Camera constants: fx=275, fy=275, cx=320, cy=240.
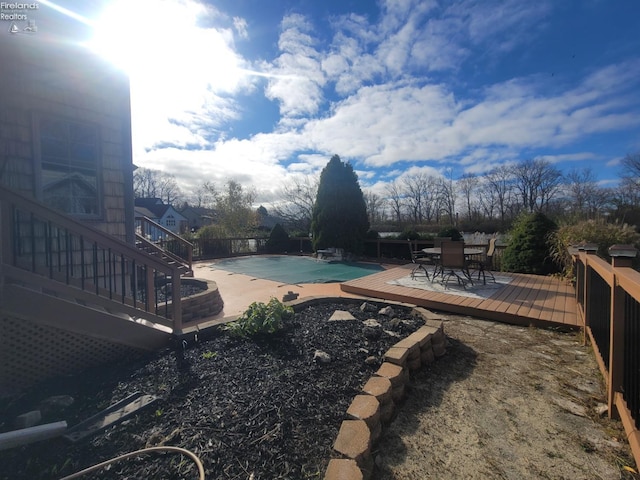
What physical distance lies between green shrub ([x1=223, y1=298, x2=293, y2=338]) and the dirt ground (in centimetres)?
136

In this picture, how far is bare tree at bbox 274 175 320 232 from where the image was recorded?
73.5 ft

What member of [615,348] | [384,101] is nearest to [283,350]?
[615,348]

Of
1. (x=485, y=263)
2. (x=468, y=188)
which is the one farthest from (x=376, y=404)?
(x=468, y=188)

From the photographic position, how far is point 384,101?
788 cm

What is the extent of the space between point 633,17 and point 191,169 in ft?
158

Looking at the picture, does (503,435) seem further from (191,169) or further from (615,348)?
(191,169)

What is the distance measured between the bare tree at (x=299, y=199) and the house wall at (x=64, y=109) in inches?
707

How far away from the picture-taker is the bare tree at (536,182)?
26984 millimetres

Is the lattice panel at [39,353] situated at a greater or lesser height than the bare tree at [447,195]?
lesser

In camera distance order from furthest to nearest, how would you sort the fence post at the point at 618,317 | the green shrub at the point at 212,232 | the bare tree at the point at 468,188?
the bare tree at the point at 468,188
the green shrub at the point at 212,232
the fence post at the point at 618,317

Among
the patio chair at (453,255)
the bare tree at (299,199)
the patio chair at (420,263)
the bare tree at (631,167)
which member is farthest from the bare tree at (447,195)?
the patio chair at (453,255)

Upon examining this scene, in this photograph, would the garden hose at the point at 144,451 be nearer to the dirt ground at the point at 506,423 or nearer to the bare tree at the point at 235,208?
the dirt ground at the point at 506,423

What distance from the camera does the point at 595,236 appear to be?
16.5 ft

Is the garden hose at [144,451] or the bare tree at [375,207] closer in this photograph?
the garden hose at [144,451]
